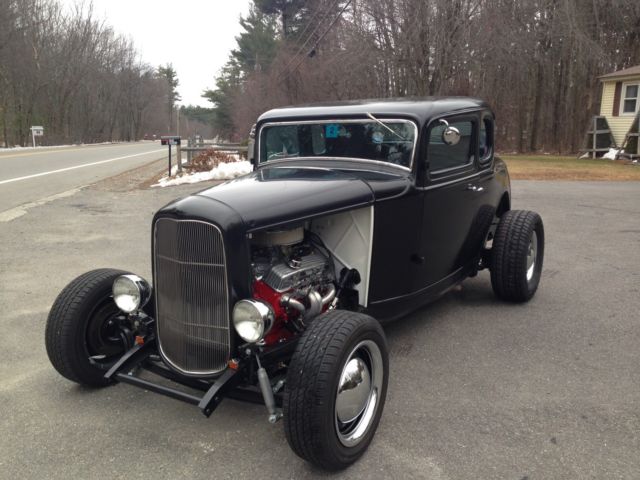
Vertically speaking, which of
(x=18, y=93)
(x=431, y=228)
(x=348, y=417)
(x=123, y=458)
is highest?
(x=18, y=93)

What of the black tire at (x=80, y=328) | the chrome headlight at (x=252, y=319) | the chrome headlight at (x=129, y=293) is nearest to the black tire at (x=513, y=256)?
the chrome headlight at (x=252, y=319)

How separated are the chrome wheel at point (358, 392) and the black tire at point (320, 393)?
0.03 meters

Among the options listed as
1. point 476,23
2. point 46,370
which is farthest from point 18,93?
point 46,370

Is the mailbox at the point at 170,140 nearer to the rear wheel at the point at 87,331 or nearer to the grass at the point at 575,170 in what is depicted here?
the grass at the point at 575,170

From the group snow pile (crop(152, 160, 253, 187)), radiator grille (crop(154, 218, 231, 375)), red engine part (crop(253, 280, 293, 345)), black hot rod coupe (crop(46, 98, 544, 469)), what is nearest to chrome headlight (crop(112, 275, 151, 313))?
black hot rod coupe (crop(46, 98, 544, 469))

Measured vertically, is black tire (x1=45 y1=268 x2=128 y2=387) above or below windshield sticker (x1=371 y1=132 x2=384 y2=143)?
below

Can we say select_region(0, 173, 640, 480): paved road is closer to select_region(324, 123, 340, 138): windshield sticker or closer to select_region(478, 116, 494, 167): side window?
select_region(478, 116, 494, 167): side window

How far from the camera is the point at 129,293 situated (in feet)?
10.2

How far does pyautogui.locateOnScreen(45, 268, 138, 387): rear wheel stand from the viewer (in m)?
3.11

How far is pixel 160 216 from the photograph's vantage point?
2877 mm

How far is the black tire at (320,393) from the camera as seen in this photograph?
2383mm

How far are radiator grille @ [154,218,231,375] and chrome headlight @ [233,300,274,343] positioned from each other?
0.35ft

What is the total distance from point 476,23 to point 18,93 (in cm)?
4071

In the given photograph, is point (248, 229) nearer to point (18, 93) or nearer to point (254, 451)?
point (254, 451)
